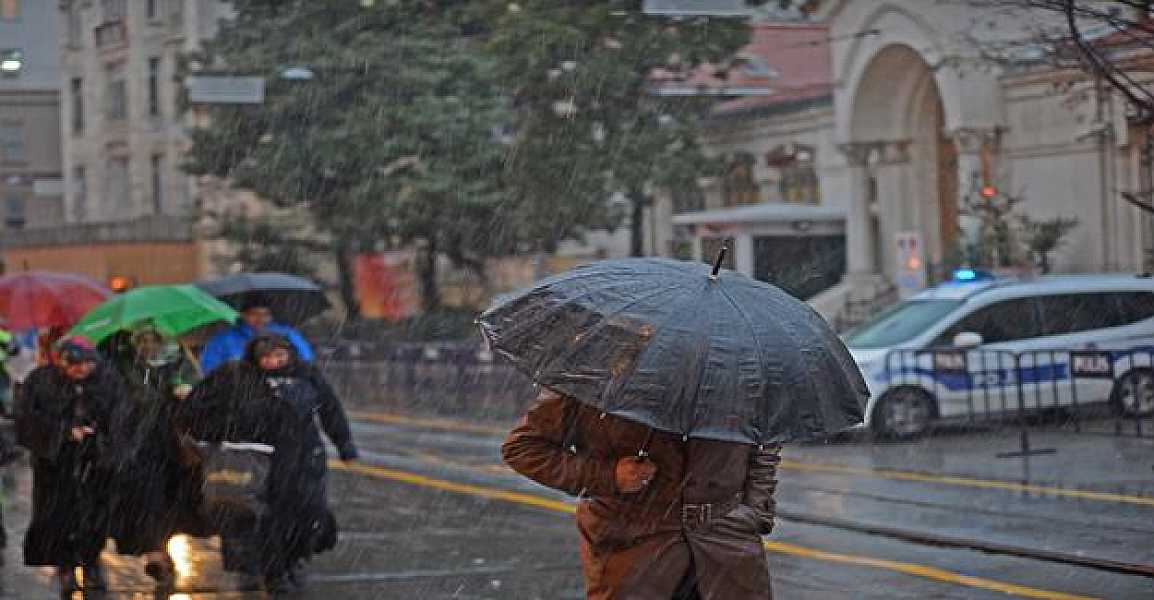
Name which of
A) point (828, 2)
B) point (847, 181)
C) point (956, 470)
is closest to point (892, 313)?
point (956, 470)

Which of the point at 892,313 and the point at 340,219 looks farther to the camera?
the point at 340,219

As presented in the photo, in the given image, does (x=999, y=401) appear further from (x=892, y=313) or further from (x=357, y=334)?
(x=357, y=334)

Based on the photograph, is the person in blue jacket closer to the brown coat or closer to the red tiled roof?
the brown coat

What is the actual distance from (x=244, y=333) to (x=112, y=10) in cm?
3913

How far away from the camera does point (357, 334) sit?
43.8 m

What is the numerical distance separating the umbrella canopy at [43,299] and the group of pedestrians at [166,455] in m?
5.47

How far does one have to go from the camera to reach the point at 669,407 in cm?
530

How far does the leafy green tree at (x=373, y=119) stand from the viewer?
35.8 meters

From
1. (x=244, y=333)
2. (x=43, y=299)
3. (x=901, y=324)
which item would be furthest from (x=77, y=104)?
(x=244, y=333)

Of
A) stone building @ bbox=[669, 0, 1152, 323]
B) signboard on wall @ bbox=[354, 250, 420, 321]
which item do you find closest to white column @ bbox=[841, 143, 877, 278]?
stone building @ bbox=[669, 0, 1152, 323]

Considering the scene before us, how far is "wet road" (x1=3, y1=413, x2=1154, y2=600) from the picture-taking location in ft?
35.1

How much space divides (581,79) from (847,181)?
707 centimetres

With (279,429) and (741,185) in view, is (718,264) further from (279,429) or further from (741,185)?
(741,185)

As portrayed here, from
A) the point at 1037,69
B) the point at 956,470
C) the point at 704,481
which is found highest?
the point at 1037,69
